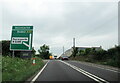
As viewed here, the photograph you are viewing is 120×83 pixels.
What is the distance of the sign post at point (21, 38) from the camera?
23.1m

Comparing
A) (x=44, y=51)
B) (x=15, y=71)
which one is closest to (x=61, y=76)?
(x=15, y=71)

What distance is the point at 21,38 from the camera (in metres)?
23.5

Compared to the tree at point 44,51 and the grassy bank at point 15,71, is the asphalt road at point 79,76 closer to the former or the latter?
the grassy bank at point 15,71

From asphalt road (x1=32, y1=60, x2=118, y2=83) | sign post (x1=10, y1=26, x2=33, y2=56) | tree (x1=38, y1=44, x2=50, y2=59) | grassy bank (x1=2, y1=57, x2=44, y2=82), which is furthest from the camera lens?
tree (x1=38, y1=44, x2=50, y2=59)

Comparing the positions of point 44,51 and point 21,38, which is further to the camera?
point 44,51

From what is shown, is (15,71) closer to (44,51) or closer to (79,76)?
(79,76)

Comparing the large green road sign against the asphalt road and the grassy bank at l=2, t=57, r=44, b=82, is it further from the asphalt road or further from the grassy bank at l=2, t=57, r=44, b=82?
the asphalt road

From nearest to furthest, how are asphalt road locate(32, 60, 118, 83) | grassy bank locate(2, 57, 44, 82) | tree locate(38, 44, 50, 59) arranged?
grassy bank locate(2, 57, 44, 82)
asphalt road locate(32, 60, 118, 83)
tree locate(38, 44, 50, 59)

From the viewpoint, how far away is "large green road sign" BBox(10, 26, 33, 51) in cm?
2312

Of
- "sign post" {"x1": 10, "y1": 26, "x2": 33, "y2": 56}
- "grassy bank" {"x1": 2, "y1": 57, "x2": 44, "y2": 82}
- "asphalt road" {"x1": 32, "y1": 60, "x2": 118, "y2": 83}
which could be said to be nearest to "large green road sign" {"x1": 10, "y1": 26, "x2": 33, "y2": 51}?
"sign post" {"x1": 10, "y1": 26, "x2": 33, "y2": 56}

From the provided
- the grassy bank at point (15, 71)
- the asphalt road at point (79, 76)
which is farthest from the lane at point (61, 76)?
the grassy bank at point (15, 71)

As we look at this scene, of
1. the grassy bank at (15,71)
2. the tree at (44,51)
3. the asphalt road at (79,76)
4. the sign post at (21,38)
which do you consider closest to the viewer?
the grassy bank at (15,71)

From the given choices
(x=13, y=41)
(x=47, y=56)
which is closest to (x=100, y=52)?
(x=13, y=41)

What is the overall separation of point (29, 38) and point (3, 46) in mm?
14961
